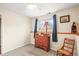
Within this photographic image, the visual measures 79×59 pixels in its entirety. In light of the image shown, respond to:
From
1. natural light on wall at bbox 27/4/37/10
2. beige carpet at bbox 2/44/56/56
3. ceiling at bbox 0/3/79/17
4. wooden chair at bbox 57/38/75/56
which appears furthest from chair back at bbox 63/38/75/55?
natural light on wall at bbox 27/4/37/10

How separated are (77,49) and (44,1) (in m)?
0.78

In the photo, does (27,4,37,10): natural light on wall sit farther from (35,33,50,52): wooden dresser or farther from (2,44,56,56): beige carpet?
(2,44,56,56): beige carpet

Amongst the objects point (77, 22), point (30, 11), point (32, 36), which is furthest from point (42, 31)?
point (77, 22)

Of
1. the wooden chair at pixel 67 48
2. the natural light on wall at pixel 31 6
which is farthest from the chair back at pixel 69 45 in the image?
the natural light on wall at pixel 31 6

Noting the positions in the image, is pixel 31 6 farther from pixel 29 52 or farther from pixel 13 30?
pixel 29 52

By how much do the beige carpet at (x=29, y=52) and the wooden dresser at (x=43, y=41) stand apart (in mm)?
54

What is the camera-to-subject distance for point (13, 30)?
122cm

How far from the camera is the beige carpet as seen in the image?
1.18 meters

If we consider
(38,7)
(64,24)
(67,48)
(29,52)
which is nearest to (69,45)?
(67,48)

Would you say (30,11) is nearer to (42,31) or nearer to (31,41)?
(42,31)

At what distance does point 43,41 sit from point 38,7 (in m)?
0.48

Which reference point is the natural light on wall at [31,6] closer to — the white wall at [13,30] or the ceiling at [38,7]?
the ceiling at [38,7]

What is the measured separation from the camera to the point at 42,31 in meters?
1.24

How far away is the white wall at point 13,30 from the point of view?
1154 mm
